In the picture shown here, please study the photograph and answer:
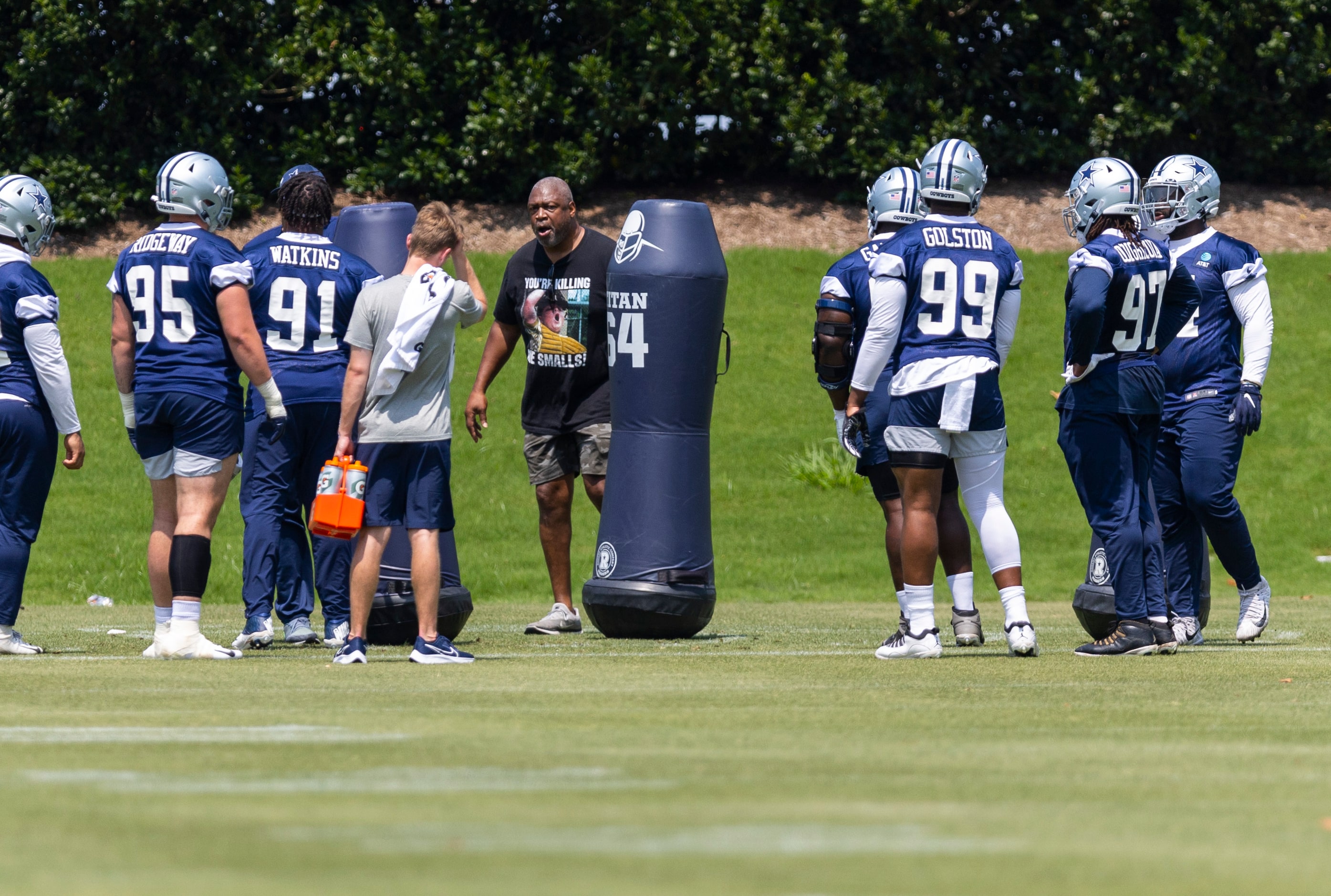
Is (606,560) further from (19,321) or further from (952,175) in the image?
(19,321)

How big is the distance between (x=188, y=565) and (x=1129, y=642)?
3.88 m

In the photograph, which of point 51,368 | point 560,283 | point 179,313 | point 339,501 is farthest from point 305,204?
point 339,501

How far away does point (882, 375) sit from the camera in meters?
8.06

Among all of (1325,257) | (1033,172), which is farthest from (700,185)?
(1325,257)

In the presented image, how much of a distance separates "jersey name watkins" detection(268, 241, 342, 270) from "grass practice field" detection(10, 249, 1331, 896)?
1.72 metres

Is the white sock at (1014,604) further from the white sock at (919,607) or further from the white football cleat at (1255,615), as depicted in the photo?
the white football cleat at (1255,615)

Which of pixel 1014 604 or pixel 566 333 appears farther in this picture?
pixel 566 333

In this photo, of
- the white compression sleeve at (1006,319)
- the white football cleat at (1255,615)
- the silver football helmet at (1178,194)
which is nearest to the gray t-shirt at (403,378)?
the white compression sleeve at (1006,319)

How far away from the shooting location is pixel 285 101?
70.2 feet

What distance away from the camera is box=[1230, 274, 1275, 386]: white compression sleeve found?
28.0ft

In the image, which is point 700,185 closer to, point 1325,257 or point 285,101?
point 285,101

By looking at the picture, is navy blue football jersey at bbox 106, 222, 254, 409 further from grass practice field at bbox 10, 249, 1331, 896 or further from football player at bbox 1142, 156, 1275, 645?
football player at bbox 1142, 156, 1275, 645

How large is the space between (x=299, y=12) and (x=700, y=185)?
5.10 meters

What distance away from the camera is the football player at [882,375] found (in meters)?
8.15
